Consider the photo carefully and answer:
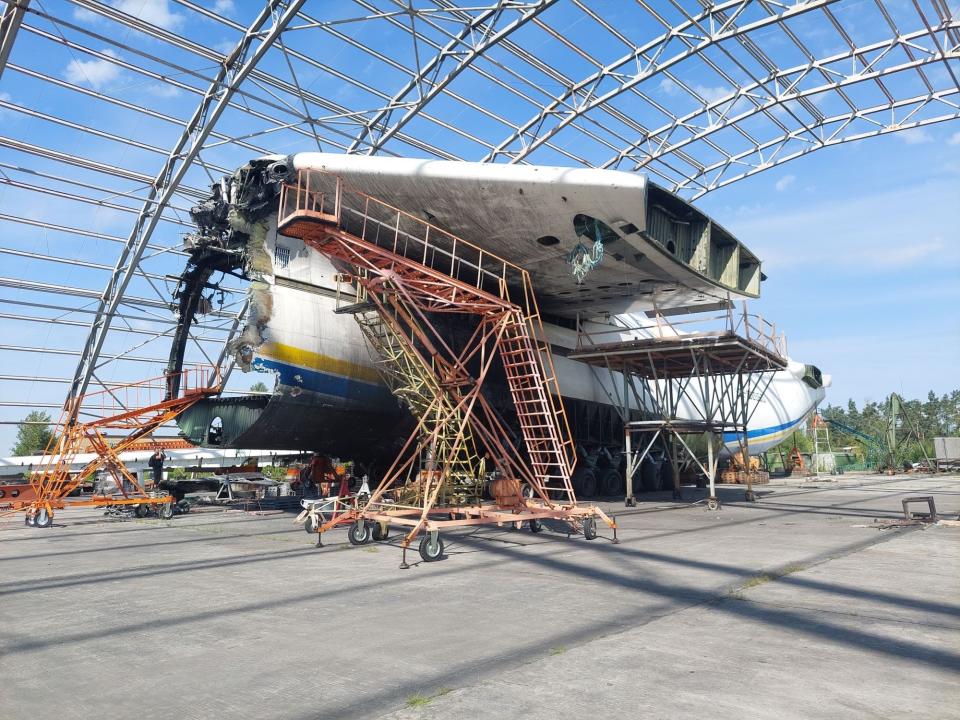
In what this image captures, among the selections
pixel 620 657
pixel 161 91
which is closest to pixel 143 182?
pixel 161 91

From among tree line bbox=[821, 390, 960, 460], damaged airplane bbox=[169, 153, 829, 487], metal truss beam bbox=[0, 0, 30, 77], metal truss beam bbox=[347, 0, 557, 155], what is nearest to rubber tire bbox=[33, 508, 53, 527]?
damaged airplane bbox=[169, 153, 829, 487]

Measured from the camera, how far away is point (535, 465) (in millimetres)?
14133

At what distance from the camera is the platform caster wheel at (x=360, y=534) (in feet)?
42.2

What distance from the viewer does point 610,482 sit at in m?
25.6

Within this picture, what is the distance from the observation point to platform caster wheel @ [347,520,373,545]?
12.9 m

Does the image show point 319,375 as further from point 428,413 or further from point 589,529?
point 589,529

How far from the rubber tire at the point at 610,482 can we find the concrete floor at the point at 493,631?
12781 mm

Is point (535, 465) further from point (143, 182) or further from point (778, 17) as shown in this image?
point (143, 182)

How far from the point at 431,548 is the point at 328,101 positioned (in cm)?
2198

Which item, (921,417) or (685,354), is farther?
(921,417)

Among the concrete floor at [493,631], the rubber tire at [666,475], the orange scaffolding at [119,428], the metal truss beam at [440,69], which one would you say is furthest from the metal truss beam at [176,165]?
the rubber tire at [666,475]

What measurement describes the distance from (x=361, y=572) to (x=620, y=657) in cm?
526

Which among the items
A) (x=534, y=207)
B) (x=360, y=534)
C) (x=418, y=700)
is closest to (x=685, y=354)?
(x=534, y=207)

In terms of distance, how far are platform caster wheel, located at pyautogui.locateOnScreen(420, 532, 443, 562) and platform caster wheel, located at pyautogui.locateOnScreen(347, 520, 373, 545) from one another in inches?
90.3
